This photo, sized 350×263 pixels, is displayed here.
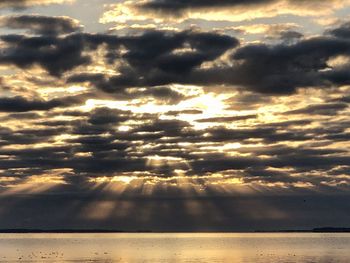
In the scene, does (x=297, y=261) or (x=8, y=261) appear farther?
(x=8, y=261)

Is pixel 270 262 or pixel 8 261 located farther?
pixel 8 261

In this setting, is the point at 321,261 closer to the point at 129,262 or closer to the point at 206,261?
the point at 206,261

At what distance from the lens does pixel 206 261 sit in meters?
177

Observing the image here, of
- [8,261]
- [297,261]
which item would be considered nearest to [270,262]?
[297,261]

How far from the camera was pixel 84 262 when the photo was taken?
177 m

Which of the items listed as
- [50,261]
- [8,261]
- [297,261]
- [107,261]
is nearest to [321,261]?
[297,261]

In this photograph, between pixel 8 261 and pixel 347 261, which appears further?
pixel 8 261

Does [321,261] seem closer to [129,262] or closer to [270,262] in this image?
[270,262]

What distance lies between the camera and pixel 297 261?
6944 inches

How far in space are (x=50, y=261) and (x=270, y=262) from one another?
58.7m

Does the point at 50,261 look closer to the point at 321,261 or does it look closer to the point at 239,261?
the point at 239,261

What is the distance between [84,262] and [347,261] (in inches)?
→ 2620

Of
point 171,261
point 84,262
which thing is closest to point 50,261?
point 84,262

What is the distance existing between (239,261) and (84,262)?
40.6 metres
